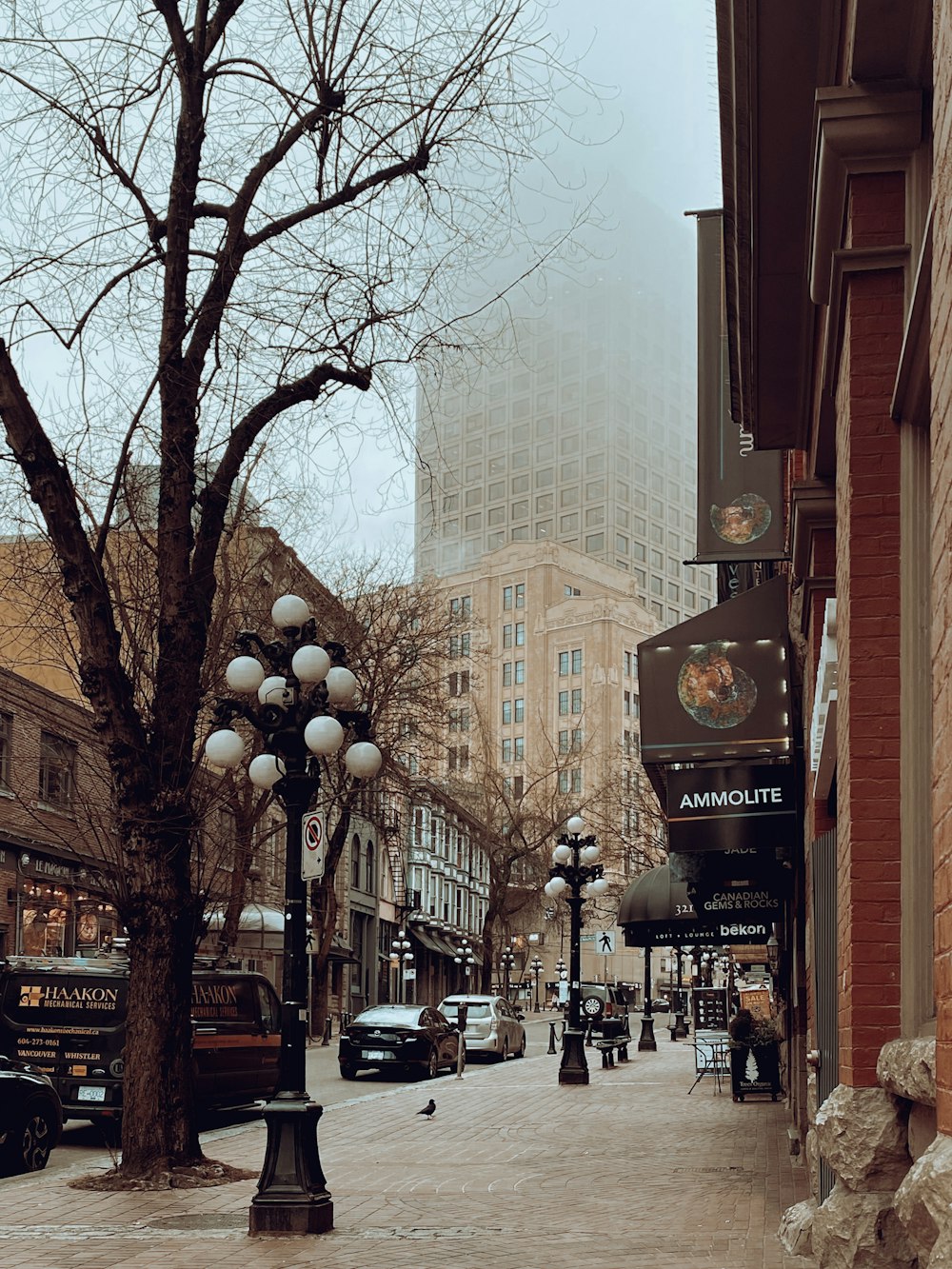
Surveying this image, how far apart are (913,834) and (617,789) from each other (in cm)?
6136

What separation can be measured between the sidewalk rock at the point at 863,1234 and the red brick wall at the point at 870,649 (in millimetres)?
483

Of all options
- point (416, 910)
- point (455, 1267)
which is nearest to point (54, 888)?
point (455, 1267)

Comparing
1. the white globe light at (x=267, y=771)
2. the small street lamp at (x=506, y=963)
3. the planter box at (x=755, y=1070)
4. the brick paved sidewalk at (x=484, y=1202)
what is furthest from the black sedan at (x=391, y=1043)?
the small street lamp at (x=506, y=963)

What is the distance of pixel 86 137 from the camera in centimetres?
1334

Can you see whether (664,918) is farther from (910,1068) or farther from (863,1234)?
(910,1068)

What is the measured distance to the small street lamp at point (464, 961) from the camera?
72562 millimetres

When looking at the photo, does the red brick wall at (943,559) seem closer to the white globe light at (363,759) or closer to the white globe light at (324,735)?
the white globe light at (324,735)

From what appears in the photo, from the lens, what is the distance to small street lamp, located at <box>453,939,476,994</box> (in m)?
72.6

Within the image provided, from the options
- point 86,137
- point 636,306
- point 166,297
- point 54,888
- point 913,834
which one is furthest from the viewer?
point 636,306

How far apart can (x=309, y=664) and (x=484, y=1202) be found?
4.50 meters

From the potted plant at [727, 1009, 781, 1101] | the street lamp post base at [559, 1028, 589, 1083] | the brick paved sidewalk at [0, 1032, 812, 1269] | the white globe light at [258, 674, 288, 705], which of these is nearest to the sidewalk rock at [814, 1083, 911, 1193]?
the brick paved sidewalk at [0, 1032, 812, 1269]

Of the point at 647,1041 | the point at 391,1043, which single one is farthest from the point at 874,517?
the point at 647,1041

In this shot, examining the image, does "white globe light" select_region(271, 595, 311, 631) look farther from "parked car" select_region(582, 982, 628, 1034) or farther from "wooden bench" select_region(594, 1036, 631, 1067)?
"parked car" select_region(582, 982, 628, 1034)

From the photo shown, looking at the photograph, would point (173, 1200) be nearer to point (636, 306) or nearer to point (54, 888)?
point (54, 888)
